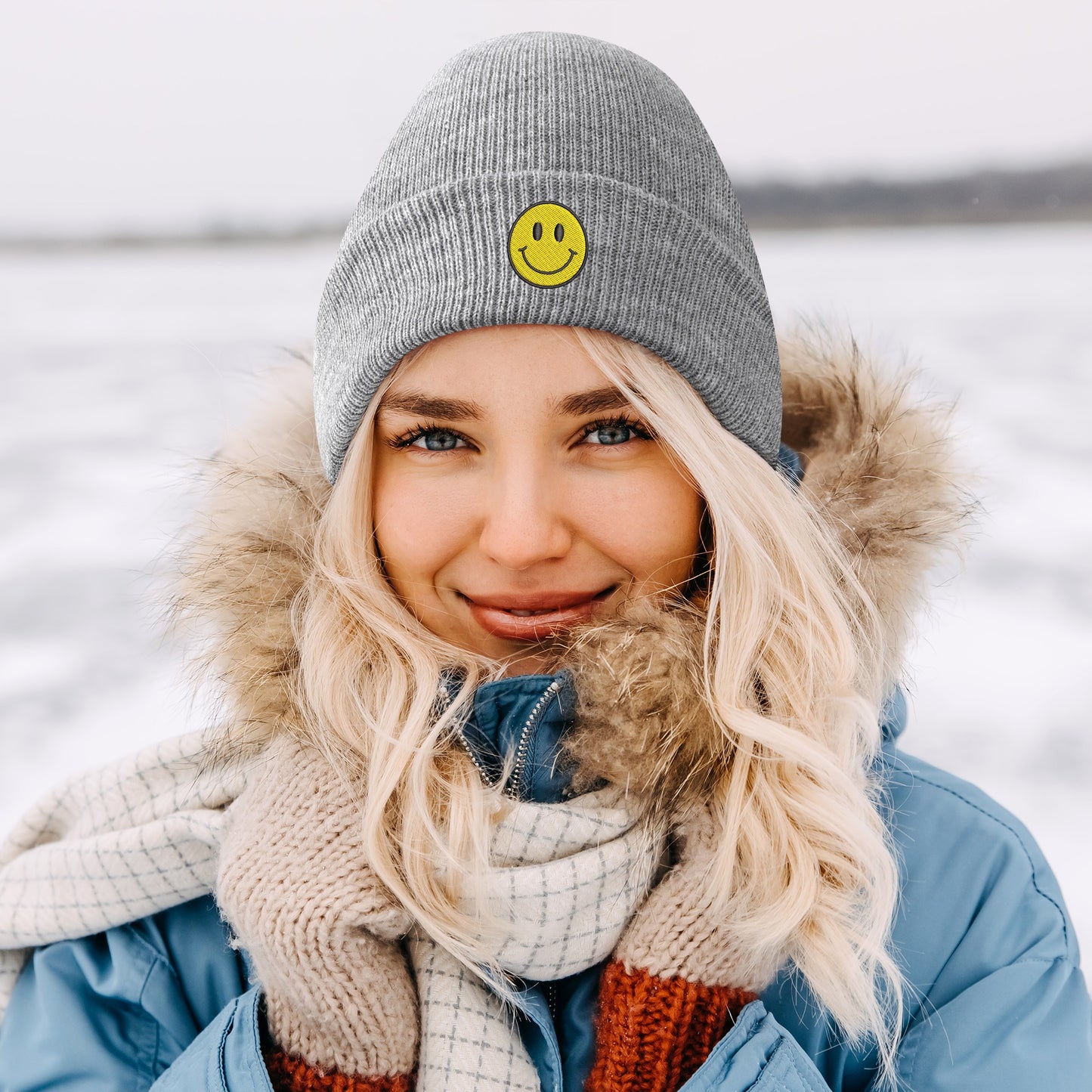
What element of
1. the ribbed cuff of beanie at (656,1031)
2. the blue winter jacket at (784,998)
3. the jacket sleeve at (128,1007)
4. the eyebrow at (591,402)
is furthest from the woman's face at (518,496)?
the jacket sleeve at (128,1007)

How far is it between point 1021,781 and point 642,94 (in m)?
1.56

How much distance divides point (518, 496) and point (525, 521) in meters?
0.03

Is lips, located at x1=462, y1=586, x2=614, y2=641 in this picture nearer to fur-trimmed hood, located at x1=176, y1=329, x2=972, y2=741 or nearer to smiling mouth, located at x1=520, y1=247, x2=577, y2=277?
fur-trimmed hood, located at x1=176, y1=329, x2=972, y2=741

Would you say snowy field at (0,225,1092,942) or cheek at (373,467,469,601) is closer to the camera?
cheek at (373,467,469,601)

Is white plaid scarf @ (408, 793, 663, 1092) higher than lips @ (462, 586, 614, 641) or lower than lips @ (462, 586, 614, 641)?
lower

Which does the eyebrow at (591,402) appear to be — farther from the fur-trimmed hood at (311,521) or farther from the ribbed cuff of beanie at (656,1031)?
the ribbed cuff of beanie at (656,1031)

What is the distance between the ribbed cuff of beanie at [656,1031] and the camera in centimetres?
89

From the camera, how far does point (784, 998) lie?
105cm

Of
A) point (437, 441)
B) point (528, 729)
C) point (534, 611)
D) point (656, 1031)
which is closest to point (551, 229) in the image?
point (437, 441)

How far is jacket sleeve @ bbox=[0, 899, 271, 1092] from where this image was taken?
3.19ft

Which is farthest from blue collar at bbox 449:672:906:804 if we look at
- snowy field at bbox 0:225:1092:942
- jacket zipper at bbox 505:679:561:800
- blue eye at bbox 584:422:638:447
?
snowy field at bbox 0:225:1092:942

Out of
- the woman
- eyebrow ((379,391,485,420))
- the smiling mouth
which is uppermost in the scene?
the smiling mouth

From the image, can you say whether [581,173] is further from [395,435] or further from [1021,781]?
[1021,781]

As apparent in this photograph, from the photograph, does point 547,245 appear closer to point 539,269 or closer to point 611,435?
point 539,269
